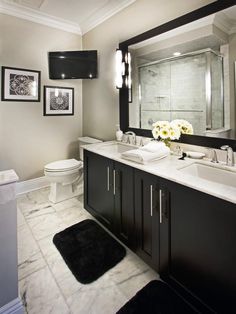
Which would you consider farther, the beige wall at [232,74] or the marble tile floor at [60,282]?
the beige wall at [232,74]

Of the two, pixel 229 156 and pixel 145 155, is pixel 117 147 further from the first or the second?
pixel 229 156

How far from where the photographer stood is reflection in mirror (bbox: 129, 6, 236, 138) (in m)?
1.61

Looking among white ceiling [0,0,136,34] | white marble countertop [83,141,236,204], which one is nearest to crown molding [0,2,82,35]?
white ceiling [0,0,136,34]

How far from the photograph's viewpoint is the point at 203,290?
1213 millimetres

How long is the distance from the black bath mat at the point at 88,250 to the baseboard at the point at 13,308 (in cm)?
44

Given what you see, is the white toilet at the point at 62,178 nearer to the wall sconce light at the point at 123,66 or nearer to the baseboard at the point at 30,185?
the baseboard at the point at 30,185

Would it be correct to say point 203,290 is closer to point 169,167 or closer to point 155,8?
point 169,167

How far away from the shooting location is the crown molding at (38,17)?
269 cm

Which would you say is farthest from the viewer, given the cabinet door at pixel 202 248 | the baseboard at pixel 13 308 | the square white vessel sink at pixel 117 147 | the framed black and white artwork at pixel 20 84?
the framed black and white artwork at pixel 20 84

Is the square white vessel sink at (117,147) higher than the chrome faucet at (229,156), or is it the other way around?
the square white vessel sink at (117,147)

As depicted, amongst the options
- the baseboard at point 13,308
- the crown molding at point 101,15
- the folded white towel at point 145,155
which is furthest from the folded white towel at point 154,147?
the crown molding at point 101,15

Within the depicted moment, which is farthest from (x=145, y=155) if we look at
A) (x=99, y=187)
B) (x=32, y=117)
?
(x=32, y=117)

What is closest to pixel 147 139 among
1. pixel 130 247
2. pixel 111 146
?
pixel 111 146

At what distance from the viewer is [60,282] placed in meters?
1.53
